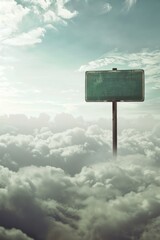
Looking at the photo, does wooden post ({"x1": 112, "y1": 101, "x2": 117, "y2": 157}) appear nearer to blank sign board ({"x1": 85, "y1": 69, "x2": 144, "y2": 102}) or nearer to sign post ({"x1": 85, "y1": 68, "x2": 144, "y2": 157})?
sign post ({"x1": 85, "y1": 68, "x2": 144, "y2": 157})

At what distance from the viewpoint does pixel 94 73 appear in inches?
392

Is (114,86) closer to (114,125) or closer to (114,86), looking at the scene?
(114,86)

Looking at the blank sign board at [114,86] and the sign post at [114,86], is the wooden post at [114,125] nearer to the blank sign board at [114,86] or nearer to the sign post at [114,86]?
the sign post at [114,86]

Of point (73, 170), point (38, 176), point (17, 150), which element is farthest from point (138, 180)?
point (17, 150)

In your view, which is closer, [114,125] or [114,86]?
[114,86]

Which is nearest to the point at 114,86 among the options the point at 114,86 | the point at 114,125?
the point at 114,86

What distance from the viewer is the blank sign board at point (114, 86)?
9.87 metres

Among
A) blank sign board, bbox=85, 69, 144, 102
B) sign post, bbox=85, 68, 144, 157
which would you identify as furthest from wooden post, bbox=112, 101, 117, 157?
blank sign board, bbox=85, 69, 144, 102

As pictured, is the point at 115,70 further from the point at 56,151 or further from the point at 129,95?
the point at 56,151

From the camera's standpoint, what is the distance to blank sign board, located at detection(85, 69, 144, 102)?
987 centimetres

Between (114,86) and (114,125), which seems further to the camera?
(114,125)

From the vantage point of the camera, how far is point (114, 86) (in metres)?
9.96

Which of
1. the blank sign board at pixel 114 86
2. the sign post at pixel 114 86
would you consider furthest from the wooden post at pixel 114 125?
the blank sign board at pixel 114 86

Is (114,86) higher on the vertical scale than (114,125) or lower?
higher
